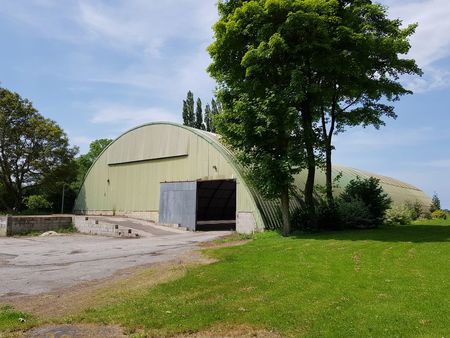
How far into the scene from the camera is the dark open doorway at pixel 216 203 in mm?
35781

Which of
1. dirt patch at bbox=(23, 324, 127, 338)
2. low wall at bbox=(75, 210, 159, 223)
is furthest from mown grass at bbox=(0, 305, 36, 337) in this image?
low wall at bbox=(75, 210, 159, 223)

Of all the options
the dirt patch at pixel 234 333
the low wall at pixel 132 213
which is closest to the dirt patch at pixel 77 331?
the dirt patch at pixel 234 333

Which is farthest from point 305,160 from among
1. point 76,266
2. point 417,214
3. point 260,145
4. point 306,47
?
point 417,214

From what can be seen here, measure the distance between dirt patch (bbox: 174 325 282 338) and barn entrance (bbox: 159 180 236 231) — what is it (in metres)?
23.2

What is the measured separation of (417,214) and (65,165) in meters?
36.5

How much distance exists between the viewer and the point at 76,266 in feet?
50.3

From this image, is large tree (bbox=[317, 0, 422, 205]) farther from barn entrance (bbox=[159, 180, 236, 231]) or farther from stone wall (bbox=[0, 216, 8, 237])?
stone wall (bbox=[0, 216, 8, 237])

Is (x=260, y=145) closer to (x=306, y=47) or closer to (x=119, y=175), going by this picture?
(x=306, y=47)

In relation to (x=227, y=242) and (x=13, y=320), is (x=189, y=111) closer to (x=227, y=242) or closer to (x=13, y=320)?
(x=227, y=242)

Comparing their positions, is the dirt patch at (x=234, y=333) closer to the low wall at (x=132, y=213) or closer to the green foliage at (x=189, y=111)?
the low wall at (x=132, y=213)

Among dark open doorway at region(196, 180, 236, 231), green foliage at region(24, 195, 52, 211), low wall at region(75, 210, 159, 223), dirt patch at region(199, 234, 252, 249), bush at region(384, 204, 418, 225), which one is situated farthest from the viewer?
green foliage at region(24, 195, 52, 211)

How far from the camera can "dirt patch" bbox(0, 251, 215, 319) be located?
362 inches

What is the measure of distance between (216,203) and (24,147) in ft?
69.2

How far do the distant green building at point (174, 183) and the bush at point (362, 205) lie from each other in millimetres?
4142
